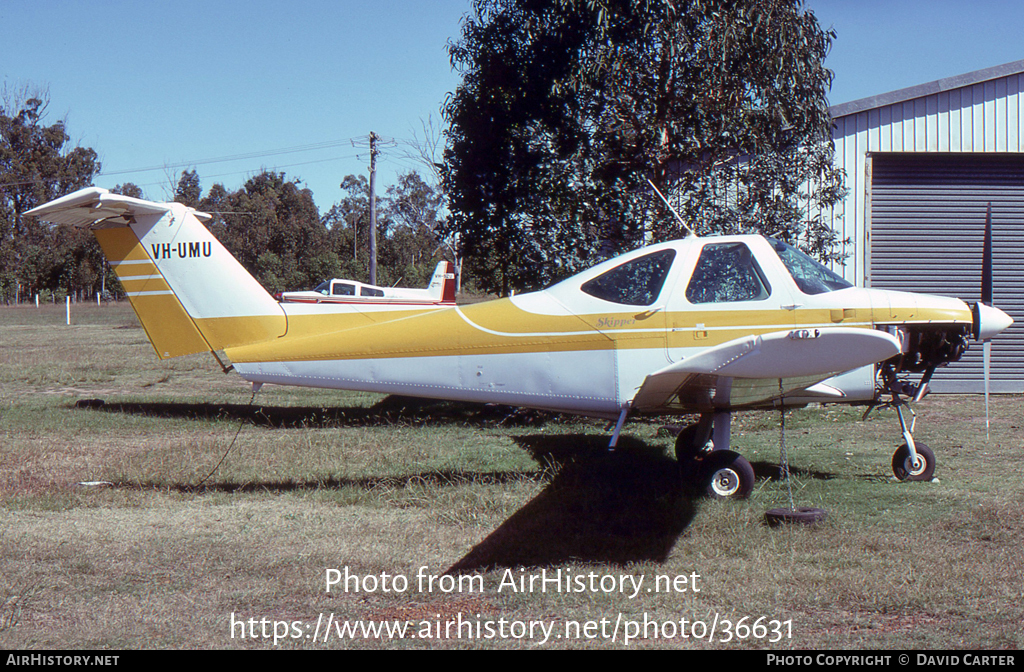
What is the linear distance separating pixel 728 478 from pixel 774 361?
7.43 feet

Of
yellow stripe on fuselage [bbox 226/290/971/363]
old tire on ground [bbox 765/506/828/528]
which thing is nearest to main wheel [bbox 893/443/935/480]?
yellow stripe on fuselage [bbox 226/290/971/363]

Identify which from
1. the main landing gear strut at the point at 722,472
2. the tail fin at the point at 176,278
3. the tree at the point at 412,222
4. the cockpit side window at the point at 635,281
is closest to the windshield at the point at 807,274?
the cockpit side window at the point at 635,281

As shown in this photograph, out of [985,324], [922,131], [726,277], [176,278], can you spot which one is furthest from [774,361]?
[922,131]

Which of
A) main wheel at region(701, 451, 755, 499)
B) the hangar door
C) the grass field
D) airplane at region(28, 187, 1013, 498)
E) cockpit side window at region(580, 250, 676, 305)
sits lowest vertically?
the grass field

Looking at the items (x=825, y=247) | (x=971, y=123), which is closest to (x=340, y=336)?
(x=825, y=247)

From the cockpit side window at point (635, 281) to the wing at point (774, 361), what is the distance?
3.14 feet

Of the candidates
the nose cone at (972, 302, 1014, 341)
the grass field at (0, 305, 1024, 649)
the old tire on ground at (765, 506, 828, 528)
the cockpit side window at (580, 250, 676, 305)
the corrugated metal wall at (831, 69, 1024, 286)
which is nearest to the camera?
the grass field at (0, 305, 1024, 649)

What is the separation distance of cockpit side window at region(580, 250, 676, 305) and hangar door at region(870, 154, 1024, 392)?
342 inches

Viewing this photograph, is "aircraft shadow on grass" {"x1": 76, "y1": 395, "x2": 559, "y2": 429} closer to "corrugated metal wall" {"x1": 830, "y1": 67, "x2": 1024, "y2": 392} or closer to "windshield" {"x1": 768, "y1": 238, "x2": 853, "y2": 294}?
"windshield" {"x1": 768, "y1": 238, "x2": 853, "y2": 294}

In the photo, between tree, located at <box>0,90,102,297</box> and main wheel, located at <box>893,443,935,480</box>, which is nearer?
main wheel, located at <box>893,443,935,480</box>

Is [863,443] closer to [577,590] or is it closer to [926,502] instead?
[926,502]

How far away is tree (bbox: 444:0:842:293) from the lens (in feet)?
30.2

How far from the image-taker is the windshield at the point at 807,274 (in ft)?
20.1

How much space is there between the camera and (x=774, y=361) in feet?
14.2
